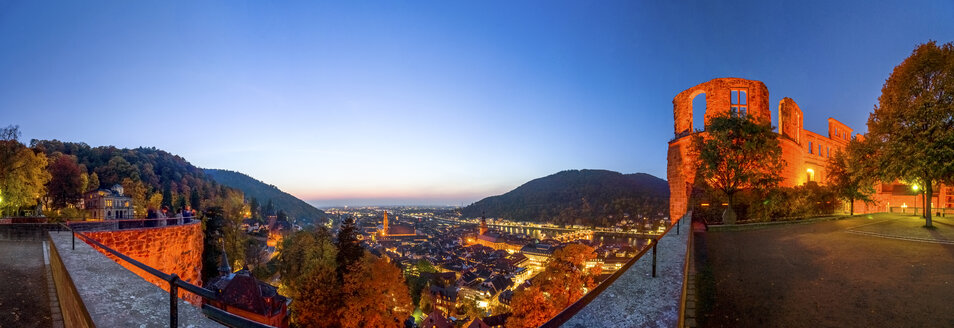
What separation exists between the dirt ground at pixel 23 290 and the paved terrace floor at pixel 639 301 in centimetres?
623

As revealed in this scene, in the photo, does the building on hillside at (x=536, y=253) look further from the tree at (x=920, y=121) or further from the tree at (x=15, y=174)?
the tree at (x=15, y=174)

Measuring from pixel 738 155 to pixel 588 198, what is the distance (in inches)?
3941

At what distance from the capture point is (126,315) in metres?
2.62

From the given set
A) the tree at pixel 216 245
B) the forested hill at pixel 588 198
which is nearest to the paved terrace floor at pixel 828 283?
the tree at pixel 216 245

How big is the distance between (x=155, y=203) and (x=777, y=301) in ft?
174

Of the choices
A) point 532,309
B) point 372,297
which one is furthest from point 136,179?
point 532,309

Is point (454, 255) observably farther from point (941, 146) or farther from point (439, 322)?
point (941, 146)

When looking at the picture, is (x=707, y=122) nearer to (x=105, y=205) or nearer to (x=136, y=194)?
(x=105, y=205)

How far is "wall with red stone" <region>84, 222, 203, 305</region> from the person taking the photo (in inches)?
349

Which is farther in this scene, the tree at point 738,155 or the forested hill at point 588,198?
the forested hill at point 588,198

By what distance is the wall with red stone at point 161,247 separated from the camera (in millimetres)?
8867

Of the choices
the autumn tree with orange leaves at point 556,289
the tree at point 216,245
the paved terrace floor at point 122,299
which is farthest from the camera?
the tree at point 216,245

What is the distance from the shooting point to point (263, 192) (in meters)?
141

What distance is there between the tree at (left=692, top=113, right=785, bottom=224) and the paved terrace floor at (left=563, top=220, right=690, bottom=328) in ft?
35.4
